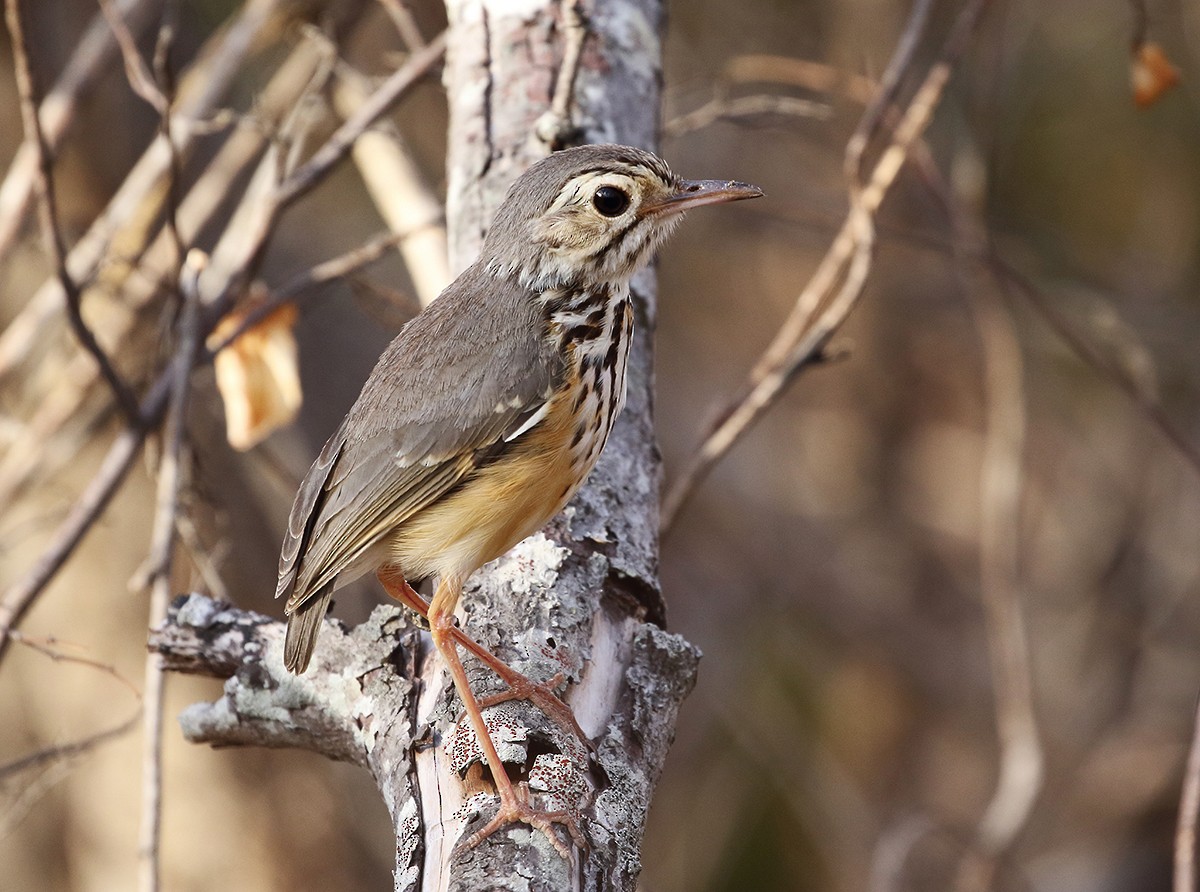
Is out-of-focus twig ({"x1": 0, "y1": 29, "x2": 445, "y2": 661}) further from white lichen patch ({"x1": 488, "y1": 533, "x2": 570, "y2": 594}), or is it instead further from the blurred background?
the blurred background

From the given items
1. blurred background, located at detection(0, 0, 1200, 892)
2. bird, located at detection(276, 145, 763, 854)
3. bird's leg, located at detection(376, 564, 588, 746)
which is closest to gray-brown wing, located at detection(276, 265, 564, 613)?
bird, located at detection(276, 145, 763, 854)

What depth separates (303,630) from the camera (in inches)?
152

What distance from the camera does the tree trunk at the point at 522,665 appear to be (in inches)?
136

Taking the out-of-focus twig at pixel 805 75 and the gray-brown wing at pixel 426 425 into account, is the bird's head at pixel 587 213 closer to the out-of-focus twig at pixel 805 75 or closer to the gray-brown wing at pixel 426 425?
the gray-brown wing at pixel 426 425

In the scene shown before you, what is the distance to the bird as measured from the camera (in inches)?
163

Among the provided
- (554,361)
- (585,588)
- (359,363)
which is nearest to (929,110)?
(554,361)

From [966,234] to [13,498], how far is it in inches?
183

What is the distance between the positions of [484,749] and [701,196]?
1996 mm

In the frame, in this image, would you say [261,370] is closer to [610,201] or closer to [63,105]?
[63,105]

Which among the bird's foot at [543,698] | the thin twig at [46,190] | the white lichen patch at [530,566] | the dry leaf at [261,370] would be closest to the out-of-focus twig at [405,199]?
the dry leaf at [261,370]

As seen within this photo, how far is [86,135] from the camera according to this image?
7.61m

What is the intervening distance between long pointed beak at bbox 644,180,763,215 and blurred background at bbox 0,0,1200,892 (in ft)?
13.6

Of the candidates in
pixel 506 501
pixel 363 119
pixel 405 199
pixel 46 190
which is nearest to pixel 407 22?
pixel 363 119

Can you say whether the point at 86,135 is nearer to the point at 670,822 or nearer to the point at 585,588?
the point at 585,588
